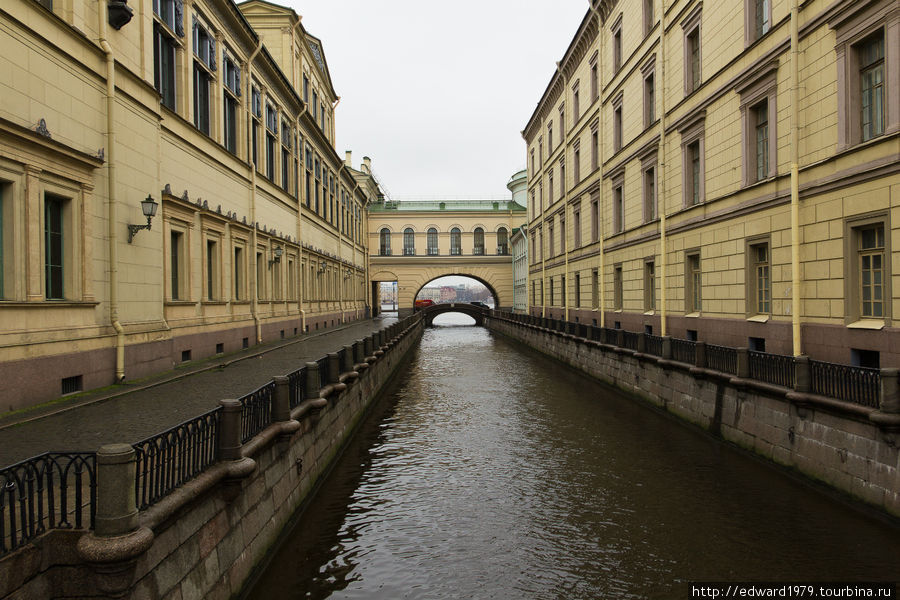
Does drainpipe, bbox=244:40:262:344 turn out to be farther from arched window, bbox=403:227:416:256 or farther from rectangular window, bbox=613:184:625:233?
arched window, bbox=403:227:416:256

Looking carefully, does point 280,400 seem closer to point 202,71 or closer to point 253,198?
point 202,71

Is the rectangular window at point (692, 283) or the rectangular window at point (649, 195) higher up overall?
the rectangular window at point (649, 195)

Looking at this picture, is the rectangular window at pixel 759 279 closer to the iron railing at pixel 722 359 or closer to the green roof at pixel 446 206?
the iron railing at pixel 722 359

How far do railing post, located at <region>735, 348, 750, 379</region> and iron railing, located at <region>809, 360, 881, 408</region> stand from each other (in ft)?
5.79

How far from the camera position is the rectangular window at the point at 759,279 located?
13.7 m

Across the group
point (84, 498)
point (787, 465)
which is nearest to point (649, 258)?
point (787, 465)

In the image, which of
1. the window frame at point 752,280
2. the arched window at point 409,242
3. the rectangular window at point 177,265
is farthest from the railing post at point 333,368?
the arched window at point 409,242

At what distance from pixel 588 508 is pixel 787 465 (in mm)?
3576

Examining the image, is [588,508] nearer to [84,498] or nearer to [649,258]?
[84,498]

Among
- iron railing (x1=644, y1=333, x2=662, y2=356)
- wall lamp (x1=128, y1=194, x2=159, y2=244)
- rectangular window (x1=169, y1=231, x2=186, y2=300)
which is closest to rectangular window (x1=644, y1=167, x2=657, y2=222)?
iron railing (x1=644, y1=333, x2=662, y2=356)

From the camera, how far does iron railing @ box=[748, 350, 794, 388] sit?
965 cm

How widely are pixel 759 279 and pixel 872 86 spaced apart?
16.4 ft

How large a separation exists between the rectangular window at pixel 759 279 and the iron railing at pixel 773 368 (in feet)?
11.4

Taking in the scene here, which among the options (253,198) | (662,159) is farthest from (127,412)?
(662,159)
